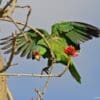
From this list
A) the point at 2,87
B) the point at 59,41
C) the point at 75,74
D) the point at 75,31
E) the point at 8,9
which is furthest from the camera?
the point at 75,31

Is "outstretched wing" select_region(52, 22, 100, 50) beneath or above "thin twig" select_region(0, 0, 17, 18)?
beneath

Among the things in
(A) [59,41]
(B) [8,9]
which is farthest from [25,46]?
(B) [8,9]

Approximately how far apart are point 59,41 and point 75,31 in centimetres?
66

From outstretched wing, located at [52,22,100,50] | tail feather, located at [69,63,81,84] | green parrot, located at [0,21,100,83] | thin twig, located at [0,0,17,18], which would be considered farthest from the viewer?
outstretched wing, located at [52,22,100,50]

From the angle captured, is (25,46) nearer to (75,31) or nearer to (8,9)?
(75,31)

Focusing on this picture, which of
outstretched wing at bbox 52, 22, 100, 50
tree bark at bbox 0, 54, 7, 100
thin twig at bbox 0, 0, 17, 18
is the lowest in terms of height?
outstretched wing at bbox 52, 22, 100, 50

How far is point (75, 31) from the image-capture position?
197 inches

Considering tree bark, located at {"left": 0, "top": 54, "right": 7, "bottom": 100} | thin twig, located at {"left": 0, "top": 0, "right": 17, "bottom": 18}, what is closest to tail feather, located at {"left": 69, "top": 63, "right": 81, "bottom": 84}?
tree bark, located at {"left": 0, "top": 54, "right": 7, "bottom": 100}

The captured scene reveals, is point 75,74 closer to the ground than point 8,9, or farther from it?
closer to the ground

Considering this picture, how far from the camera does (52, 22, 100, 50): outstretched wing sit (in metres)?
4.57

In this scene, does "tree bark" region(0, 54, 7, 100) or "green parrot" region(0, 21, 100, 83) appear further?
"green parrot" region(0, 21, 100, 83)

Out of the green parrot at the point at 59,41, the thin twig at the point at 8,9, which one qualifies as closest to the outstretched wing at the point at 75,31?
the green parrot at the point at 59,41

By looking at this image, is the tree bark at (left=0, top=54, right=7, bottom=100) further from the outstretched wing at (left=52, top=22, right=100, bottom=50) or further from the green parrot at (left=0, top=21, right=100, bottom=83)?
the outstretched wing at (left=52, top=22, right=100, bottom=50)

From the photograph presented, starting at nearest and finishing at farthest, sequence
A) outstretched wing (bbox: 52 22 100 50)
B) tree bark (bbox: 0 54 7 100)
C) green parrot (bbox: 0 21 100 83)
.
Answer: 1. tree bark (bbox: 0 54 7 100)
2. green parrot (bbox: 0 21 100 83)
3. outstretched wing (bbox: 52 22 100 50)
